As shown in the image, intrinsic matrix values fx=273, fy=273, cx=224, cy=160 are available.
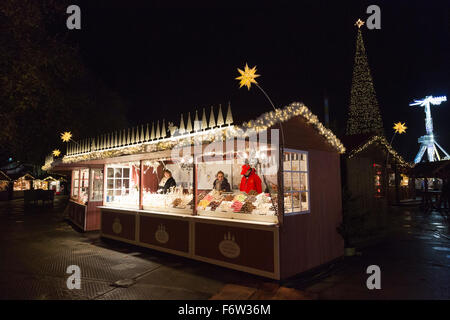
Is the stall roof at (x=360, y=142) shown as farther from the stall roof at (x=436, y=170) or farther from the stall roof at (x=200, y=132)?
the stall roof at (x=436, y=170)

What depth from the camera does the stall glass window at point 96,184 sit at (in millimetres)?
10164

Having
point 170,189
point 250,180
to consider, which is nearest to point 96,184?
point 170,189

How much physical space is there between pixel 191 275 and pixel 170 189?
3081mm

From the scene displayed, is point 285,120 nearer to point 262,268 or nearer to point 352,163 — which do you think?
point 262,268

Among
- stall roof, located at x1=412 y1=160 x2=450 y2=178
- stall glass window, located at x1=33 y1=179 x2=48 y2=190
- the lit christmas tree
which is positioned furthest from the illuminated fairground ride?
stall glass window, located at x1=33 y1=179 x2=48 y2=190

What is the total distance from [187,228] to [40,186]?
38724 millimetres

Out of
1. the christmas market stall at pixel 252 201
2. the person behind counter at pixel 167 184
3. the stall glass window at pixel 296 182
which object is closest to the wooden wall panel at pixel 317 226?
the christmas market stall at pixel 252 201

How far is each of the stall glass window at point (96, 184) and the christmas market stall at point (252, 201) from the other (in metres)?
2.81

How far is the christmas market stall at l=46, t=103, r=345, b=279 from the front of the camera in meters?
4.65

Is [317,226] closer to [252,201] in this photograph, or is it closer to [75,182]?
[252,201]

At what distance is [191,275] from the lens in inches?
199

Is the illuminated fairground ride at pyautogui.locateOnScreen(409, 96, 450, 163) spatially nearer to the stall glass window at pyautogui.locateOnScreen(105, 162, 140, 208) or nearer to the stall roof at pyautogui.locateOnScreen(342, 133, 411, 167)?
the stall roof at pyautogui.locateOnScreen(342, 133, 411, 167)

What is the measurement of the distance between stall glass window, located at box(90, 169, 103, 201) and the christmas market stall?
2.81m

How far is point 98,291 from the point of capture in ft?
14.2
